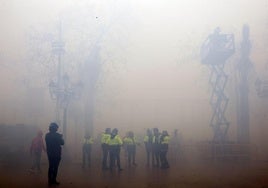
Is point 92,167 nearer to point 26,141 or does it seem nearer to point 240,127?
point 26,141

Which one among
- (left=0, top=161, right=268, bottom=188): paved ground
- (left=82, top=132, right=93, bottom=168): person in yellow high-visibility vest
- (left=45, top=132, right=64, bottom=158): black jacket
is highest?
(left=45, top=132, right=64, bottom=158): black jacket

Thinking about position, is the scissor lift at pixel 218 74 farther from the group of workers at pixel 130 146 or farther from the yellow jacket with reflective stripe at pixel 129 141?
the yellow jacket with reflective stripe at pixel 129 141

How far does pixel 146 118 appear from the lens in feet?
33.8

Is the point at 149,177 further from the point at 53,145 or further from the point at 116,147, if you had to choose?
the point at 53,145

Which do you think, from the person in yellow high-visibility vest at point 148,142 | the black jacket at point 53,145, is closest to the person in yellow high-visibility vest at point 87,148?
the person in yellow high-visibility vest at point 148,142

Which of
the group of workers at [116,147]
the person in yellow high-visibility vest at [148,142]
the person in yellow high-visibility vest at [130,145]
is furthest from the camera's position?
the person in yellow high-visibility vest at [148,142]

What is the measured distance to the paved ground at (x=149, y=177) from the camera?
634 cm

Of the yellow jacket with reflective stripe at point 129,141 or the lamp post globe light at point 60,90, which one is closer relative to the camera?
the yellow jacket with reflective stripe at point 129,141

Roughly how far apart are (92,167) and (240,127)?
174 inches

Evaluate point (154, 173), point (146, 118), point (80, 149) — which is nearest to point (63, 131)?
point (80, 149)

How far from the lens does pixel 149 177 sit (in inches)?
286

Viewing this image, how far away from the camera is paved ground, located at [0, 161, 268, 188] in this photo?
6.34m

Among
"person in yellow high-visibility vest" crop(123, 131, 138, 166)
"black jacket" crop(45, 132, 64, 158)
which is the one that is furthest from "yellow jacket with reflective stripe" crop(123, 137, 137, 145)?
"black jacket" crop(45, 132, 64, 158)

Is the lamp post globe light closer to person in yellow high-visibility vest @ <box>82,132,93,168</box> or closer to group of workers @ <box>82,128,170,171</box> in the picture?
person in yellow high-visibility vest @ <box>82,132,93,168</box>
